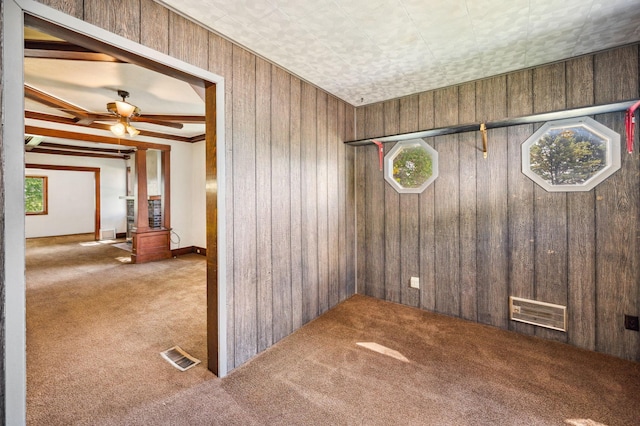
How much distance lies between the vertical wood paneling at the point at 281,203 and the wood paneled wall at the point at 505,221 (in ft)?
3.95

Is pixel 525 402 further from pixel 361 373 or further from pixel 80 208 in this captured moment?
pixel 80 208

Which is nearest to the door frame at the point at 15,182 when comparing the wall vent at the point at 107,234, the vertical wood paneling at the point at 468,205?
the vertical wood paneling at the point at 468,205

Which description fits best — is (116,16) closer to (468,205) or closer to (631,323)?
(468,205)

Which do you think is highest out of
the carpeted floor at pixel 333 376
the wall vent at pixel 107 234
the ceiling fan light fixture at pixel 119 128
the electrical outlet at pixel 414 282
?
the ceiling fan light fixture at pixel 119 128

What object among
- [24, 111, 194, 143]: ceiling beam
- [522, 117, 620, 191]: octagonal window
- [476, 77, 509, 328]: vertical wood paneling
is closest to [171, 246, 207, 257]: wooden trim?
[24, 111, 194, 143]: ceiling beam

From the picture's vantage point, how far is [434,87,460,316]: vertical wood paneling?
2734mm

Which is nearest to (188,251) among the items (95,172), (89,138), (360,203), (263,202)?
(89,138)

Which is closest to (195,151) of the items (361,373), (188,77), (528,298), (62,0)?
(188,77)

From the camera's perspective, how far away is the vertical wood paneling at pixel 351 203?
3.25 m

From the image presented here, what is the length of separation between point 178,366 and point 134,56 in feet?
6.57

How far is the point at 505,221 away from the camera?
2.51m

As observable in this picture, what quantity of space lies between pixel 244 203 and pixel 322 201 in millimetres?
993

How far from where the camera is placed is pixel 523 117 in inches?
86.7

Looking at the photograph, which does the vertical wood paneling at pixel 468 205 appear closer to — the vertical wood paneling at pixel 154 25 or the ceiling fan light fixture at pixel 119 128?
the vertical wood paneling at pixel 154 25
